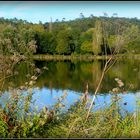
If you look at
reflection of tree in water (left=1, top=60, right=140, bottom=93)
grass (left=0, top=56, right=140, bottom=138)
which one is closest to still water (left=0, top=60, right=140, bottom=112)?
reflection of tree in water (left=1, top=60, right=140, bottom=93)

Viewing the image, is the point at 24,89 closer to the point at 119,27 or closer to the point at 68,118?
the point at 68,118

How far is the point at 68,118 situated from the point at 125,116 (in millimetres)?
1004

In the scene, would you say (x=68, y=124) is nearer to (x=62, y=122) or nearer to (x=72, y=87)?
(x=62, y=122)

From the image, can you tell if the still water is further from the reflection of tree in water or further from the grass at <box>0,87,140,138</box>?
the grass at <box>0,87,140,138</box>

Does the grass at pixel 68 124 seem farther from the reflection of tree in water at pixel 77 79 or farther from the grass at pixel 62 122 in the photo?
the reflection of tree in water at pixel 77 79

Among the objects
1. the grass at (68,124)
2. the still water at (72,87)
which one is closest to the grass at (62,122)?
the grass at (68,124)

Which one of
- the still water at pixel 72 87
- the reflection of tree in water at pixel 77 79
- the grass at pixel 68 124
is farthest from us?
the reflection of tree in water at pixel 77 79

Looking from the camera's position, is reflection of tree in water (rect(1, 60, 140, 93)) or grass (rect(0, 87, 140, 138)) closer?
grass (rect(0, 87, 140, 138))

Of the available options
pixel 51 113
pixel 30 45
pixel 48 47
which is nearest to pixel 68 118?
pixel 51 113

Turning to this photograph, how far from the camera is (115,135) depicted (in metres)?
5.55

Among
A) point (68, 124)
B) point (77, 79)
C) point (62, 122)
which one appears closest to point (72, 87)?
point (77, 79)

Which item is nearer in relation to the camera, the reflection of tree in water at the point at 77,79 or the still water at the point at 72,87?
the still water at the point at 72,87

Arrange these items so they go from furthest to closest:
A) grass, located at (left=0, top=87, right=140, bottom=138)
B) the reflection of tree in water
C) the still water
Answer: the reflection of tree in water
the still water
grass, located at (left=0, top=87, right=140, bottom=138)

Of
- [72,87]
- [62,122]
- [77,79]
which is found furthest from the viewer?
[77,79]
